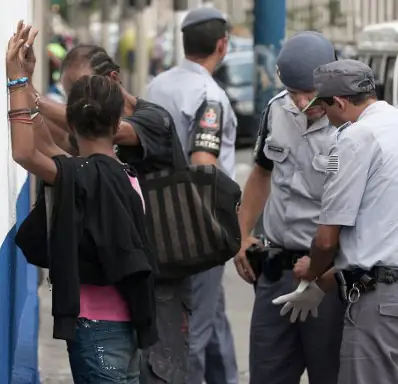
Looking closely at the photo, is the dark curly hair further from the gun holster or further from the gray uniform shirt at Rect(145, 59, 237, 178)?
the gray uniform shirt at Rect(145, 59, 237, 178)

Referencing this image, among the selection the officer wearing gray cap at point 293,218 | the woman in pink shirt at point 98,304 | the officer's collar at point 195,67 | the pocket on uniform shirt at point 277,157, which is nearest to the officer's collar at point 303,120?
the officer wearing gray cap at point 293,218

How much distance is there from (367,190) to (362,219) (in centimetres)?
11

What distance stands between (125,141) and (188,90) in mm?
1307

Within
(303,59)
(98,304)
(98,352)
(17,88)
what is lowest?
(98,352)

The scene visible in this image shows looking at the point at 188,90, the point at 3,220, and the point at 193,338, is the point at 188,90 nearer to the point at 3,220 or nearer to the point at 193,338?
the point at 193,338

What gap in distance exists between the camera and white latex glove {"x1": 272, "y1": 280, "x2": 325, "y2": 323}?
16.0ft

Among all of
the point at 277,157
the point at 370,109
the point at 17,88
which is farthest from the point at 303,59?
the point at 17,88

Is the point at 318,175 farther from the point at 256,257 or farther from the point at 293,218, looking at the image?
the point at 256,257

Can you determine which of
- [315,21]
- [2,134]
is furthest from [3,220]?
[315,21]

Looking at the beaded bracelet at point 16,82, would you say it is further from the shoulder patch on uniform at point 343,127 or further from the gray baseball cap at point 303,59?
the gray baseball cap at point 303,59

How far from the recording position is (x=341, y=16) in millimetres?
25891

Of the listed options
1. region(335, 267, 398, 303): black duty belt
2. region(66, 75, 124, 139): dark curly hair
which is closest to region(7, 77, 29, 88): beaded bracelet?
region(66, 75, 124, 139): dark curly hair

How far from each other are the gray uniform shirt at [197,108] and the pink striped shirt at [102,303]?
1.66 meters

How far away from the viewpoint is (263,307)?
5.33 metres
